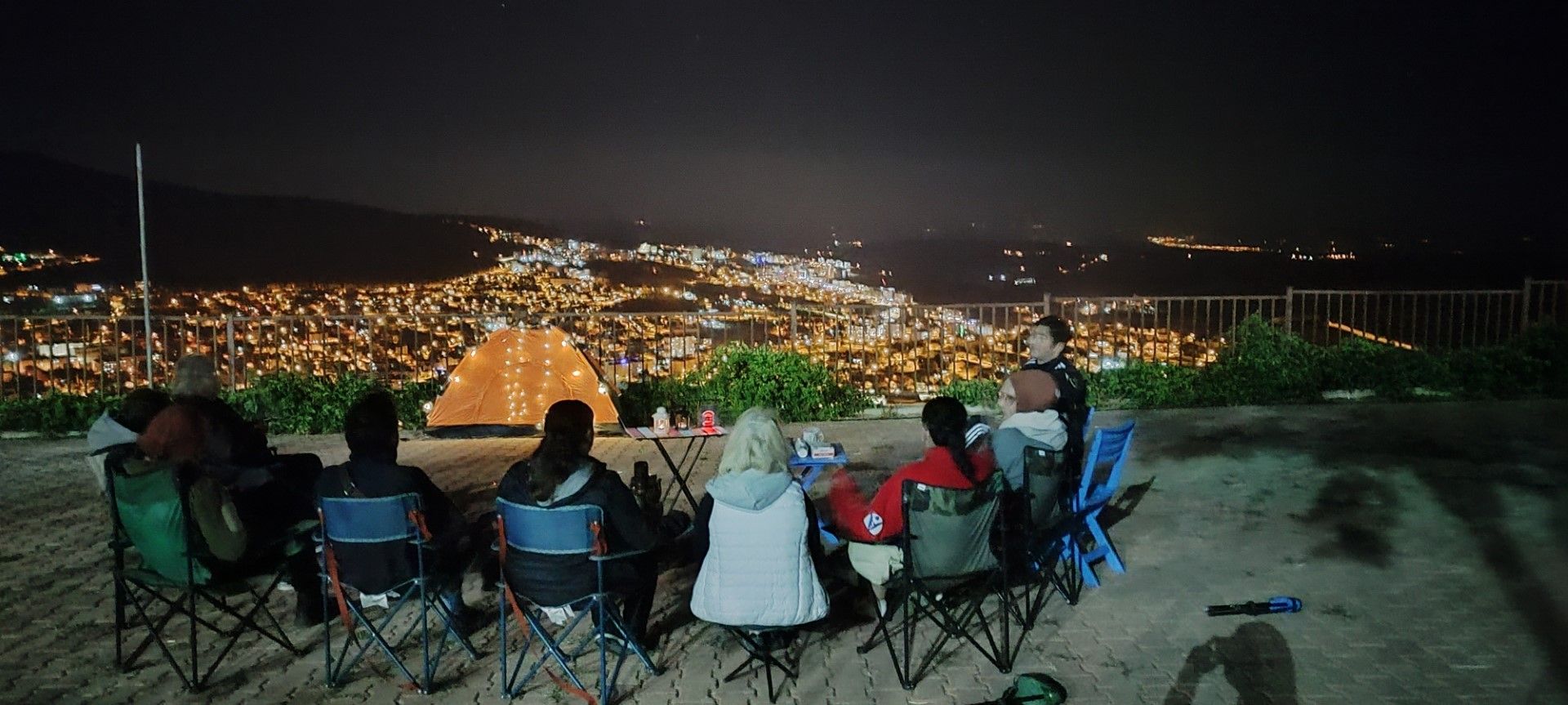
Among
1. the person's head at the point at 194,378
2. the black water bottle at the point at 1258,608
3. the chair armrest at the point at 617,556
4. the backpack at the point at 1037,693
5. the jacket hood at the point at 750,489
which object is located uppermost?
the person's head at the point at 194,378

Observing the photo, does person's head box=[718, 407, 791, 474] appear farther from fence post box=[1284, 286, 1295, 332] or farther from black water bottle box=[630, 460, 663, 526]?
fence post box=[1284, 286, 1295, 332]

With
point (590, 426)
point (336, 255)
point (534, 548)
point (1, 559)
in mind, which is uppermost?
point (336, 255)

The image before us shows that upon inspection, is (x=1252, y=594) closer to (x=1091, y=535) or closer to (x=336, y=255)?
(x=1091, y=535)

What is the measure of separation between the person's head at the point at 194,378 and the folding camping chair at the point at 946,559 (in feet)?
12.5

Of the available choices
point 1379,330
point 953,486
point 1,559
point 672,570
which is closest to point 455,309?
point 1,559

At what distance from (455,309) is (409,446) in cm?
296

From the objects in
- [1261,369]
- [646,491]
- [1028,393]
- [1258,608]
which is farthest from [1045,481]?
[1261,369]

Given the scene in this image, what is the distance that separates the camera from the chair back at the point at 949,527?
4461 millimetres

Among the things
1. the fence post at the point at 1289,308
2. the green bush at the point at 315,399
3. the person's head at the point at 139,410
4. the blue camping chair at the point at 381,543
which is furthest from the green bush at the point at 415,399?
the fence post at the point at 1289,308

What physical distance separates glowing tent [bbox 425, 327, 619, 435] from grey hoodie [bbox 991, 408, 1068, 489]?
412 centimetres

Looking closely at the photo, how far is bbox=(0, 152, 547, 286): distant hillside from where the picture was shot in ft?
71.8

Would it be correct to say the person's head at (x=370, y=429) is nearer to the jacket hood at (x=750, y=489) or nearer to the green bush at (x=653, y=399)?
the jacket hood at (x=750, y=489)

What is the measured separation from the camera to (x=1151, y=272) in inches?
1115

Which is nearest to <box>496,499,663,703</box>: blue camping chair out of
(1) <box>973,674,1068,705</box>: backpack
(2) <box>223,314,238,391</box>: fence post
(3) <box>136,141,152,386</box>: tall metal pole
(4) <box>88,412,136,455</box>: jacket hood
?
(1) <box>973,674,1068,705</box>: backpack
